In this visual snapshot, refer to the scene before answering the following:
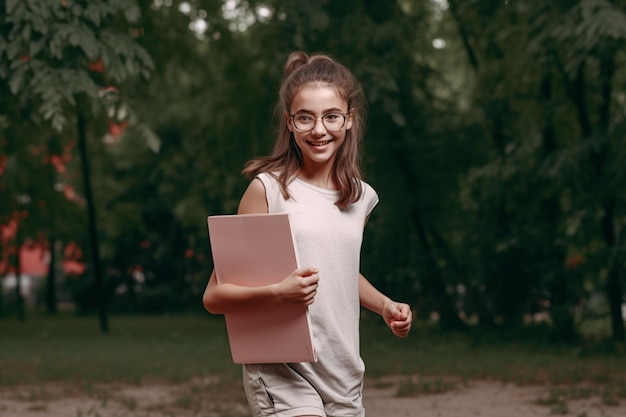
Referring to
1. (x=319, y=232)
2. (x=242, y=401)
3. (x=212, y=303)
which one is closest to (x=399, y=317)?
(x=319, y=232)

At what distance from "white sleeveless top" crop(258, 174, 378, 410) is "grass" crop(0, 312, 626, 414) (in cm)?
594

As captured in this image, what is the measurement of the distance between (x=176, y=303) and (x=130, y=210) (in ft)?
36.1

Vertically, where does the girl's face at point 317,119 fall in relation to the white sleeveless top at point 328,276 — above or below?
above

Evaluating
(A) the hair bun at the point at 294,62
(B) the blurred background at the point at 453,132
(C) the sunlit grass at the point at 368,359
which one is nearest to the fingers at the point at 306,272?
(A) the hair bun at the point at 294,62

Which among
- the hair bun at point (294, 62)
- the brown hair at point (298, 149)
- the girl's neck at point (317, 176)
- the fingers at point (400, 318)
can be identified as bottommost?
the fingers at point (400, 318)

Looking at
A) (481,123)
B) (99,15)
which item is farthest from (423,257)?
(99,15)

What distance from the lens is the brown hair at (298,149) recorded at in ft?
11.8

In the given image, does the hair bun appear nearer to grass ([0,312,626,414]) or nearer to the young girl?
the young girl

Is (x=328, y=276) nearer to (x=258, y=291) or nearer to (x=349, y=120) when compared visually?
(x=258, y=291)

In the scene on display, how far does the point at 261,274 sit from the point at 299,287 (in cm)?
20

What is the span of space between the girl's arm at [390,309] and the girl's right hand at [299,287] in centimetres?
38

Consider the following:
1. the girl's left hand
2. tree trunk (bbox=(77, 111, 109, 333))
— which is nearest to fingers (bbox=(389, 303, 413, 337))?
the girl's left hand

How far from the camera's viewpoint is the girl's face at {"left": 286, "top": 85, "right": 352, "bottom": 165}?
357 centimetres

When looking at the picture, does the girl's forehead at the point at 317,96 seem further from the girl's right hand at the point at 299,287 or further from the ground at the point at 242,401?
the ground at the point at 242,401
